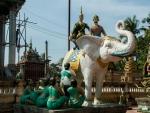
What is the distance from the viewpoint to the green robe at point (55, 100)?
32.5ft

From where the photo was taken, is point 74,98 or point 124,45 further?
point 124,45

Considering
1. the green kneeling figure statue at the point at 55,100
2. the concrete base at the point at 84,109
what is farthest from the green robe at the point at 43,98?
the green kneeling figure statue at the point at 55,100

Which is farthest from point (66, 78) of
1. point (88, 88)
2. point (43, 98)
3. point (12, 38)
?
point (12, 38)

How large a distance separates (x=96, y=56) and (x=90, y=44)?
16.3 inches

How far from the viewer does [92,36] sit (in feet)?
39.9

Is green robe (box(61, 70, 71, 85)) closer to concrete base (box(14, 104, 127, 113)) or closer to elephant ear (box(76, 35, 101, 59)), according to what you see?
concrete base (box(14, 104, 127, 113))

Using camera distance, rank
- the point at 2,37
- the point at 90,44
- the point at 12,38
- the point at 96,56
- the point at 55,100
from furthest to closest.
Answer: the point at 2,37
the point at 12,38
the point at 90,44
the point at 96,56
the point at 55,100

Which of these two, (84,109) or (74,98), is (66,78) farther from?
(84,109)

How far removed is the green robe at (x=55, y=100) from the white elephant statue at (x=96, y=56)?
175cm

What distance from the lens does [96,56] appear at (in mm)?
11914

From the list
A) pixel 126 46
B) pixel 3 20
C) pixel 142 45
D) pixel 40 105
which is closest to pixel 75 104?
pixel 40 105

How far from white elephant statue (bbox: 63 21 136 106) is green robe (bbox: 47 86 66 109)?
1.75m

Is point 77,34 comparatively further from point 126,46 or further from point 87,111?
point 87,111

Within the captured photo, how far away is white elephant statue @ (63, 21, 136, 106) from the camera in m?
11.3
